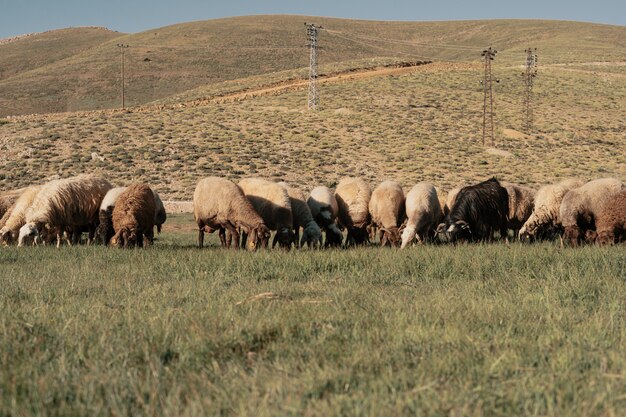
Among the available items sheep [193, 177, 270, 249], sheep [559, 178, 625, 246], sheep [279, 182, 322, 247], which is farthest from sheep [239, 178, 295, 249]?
sheep [559, 178, 625, 246]

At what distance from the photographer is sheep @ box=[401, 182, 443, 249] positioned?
1675 centimetres

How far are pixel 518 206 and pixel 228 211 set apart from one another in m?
8.39

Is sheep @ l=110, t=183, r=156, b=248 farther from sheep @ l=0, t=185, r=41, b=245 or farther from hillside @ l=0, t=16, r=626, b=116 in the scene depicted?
hillside @ l=0, t=16, r=626, b=116

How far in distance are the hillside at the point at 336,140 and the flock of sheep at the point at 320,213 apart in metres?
18.2

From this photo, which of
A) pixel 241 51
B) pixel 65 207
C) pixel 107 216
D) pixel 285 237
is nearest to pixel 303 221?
pixel 285 237

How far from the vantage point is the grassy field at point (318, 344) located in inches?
155

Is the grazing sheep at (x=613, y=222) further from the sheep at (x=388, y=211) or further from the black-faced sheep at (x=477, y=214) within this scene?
A: the sheep at (x=388, y=211)

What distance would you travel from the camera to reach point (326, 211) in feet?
60.0

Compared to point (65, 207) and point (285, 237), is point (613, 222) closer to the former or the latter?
point (285, 237)

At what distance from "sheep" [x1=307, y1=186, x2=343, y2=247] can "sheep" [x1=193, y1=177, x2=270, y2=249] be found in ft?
8.83

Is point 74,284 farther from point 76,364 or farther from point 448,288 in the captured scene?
point 448,288

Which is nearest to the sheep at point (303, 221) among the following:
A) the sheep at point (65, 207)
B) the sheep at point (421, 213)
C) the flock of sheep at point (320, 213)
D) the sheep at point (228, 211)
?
the flock of sheep at point (320, 213)

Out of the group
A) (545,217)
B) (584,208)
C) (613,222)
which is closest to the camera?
(613,222)

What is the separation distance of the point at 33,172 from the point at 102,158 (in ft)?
14.8
